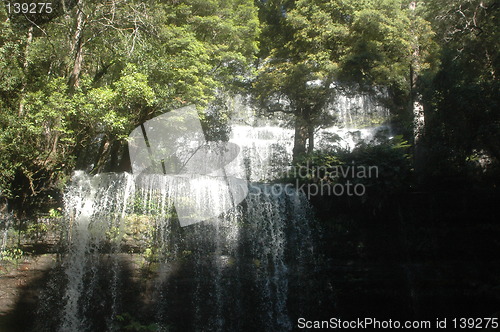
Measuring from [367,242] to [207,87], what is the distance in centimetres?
726

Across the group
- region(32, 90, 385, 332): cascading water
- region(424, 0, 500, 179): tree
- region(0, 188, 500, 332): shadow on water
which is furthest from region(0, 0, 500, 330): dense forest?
region(32, 90, 385, 332): cascading water

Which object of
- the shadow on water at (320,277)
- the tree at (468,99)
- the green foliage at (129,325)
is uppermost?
the tree at (468,99)

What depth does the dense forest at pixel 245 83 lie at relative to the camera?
10672 millimetres

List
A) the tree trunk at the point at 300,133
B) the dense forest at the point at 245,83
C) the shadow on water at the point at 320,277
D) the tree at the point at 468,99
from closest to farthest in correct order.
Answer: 1. the shadow on water at the point at 320,277
2. the dense forest at the point at 245,83
3. the tree at the point at 468,99
4. the tree trunk at the point at 300,133

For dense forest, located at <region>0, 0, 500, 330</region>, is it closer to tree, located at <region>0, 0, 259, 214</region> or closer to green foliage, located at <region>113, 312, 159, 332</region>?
tree, located at <region>0, 0, 259, 214</region>

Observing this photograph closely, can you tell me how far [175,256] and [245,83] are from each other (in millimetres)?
8855

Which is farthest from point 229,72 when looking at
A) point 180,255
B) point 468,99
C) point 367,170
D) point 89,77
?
point 468,99

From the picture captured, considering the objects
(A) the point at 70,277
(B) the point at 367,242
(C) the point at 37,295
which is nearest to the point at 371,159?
(B) the point at 367,242

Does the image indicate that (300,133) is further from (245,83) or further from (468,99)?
(468,99)

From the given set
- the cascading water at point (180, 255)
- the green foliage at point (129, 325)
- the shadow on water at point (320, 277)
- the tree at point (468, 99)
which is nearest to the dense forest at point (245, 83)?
the tree at point (468, 99)

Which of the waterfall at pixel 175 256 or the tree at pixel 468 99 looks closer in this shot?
the waterfall at pixel 175 256

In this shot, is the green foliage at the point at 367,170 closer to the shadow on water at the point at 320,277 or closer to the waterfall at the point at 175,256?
the shadow on water at the point at 320,277

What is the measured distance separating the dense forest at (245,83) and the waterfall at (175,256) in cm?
98

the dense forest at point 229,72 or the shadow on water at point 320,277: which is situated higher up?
the dense forest at point 229,72
